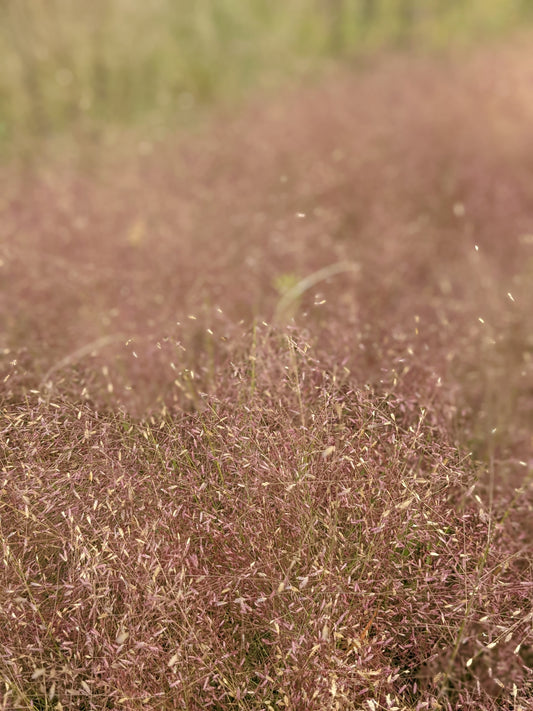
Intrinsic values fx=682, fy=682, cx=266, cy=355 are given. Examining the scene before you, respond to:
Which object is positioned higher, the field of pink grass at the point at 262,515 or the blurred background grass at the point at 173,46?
the field of pink grass at the point at 262,515

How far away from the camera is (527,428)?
2738 mm

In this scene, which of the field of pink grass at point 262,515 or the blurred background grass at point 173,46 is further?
the blurred background grass at point 173,46

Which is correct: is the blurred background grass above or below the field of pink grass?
below

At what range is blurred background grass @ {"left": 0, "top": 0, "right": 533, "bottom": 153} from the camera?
6.04 metres

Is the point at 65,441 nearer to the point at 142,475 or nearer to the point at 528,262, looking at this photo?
the point at 142,475

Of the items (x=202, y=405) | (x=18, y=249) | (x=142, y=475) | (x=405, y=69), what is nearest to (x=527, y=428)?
(x=202, y=405)

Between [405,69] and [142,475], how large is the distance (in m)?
5.95

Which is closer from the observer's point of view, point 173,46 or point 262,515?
point 262,515

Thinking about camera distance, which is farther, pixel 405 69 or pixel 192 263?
pixel 405 69

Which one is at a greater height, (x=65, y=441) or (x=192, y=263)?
(x=65, y=441)

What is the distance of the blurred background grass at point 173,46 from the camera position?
604 cm

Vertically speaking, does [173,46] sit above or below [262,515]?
below

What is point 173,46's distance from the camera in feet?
22.3

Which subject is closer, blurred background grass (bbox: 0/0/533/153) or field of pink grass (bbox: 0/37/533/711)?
field of pink grass (bbox: 0/37/533/711)
